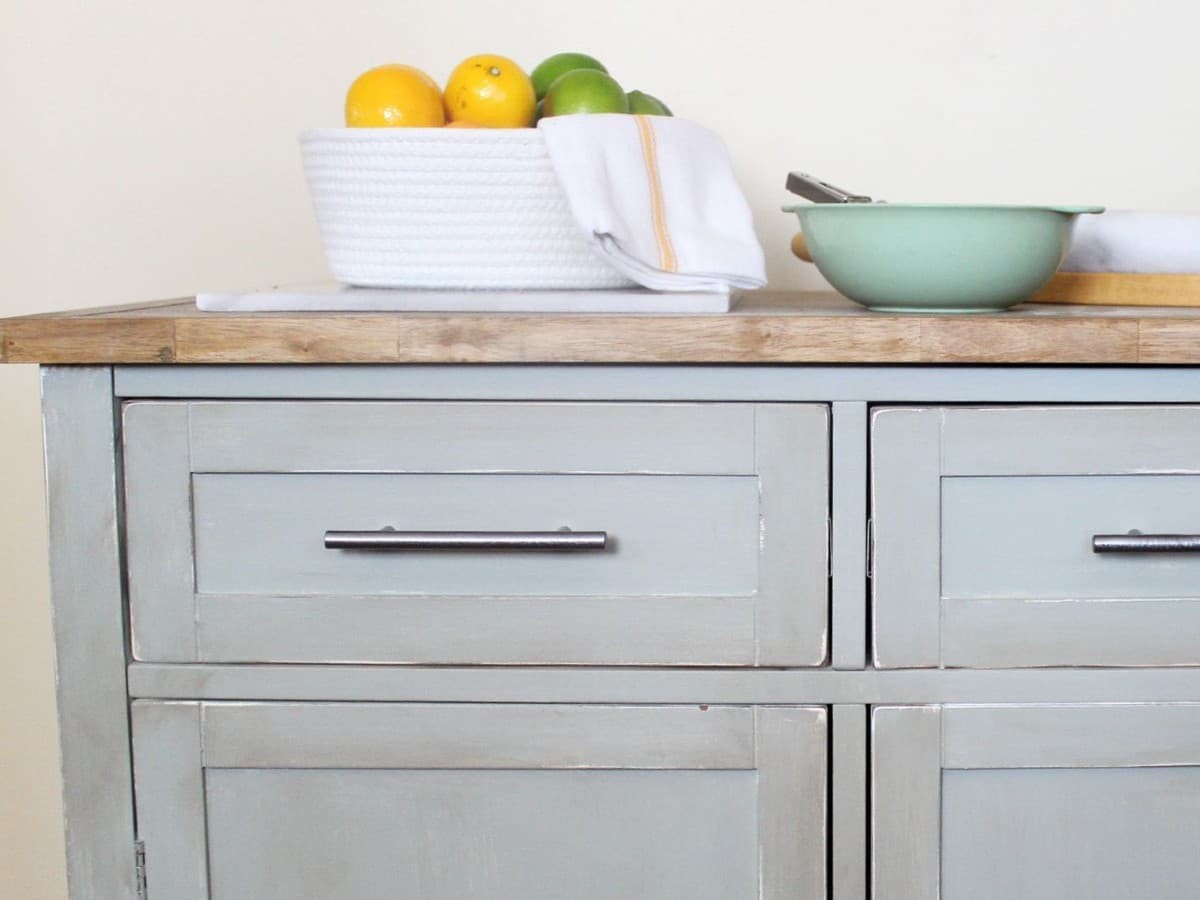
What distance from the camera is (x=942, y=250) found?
93 centimetres

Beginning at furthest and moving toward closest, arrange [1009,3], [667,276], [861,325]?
1. [1009,3]
2. [667,276]
3. [861,325]

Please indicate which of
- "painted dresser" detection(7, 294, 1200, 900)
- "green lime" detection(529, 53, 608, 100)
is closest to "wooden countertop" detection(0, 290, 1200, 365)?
"painted dresser" detection(7, 294, 1200, 900)

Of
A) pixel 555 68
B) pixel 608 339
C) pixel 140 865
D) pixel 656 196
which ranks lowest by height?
pixel 140 865

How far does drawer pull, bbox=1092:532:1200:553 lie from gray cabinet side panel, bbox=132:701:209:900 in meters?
0.61

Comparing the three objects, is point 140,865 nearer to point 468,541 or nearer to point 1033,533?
point 468,541

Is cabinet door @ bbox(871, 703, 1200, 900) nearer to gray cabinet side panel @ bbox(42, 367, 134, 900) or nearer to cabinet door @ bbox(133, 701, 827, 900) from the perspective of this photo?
cabinet door @ bbox(133, 701, 827, 900)

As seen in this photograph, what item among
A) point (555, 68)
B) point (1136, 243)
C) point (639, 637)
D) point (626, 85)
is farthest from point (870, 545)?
point (626, 85)

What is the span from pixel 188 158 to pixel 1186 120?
1.06 m

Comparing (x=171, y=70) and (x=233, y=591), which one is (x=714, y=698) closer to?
(x=233, y=591)

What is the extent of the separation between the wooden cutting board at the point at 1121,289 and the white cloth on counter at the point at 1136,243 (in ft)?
0.08

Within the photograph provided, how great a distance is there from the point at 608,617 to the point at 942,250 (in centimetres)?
33

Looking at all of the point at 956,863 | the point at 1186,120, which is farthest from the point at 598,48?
the point at 956,863

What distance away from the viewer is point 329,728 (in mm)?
933

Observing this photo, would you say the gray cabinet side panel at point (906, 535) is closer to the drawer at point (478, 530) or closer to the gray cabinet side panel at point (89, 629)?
the drawer at point (478, 530)
